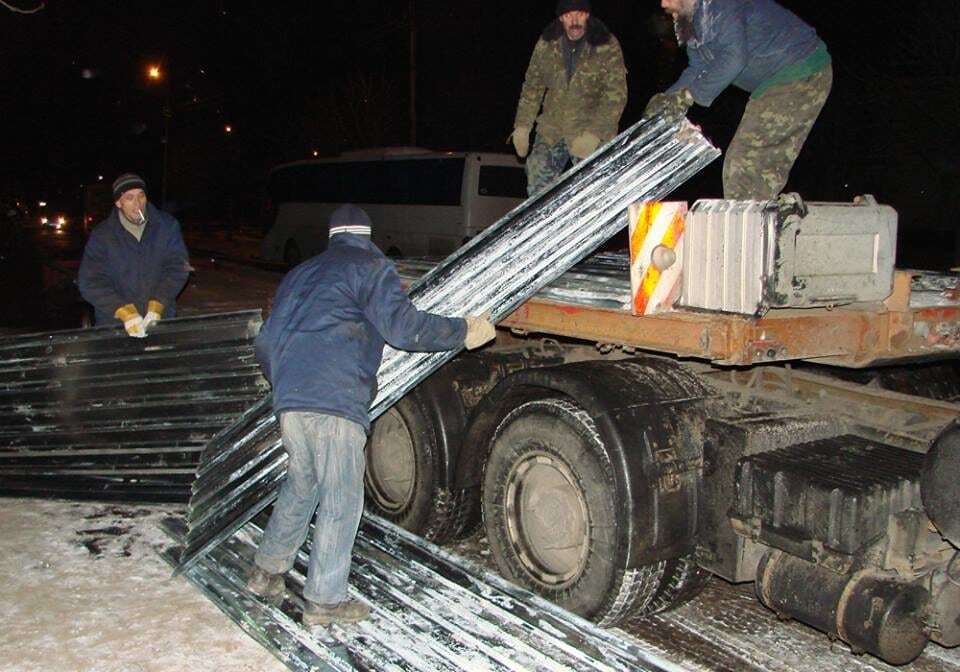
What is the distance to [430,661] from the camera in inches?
146

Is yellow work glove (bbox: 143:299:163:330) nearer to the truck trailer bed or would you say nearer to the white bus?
the truck trailer bed

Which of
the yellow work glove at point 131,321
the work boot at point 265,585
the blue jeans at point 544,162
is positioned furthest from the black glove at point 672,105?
the yellow work glove at point 131,321

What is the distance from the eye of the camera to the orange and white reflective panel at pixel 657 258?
3.81m

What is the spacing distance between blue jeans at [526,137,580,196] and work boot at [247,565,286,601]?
3858 millimetres

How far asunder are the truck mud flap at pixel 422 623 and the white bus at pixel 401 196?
1472cm

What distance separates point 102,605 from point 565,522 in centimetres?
230

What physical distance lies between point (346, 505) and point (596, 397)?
49.3 inches

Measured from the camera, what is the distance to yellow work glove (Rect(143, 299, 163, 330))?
5.73 m

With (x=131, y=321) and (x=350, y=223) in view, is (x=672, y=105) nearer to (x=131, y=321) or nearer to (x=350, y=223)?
(x=350, y=223)

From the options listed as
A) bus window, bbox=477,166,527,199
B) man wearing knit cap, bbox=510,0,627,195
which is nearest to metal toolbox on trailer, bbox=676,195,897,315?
man wearing knit cap, bbox=510,0,627,195

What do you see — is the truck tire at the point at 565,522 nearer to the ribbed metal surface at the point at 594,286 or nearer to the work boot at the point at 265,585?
the ribbed metal surface at the point at 594,286

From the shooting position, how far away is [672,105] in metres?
4.25

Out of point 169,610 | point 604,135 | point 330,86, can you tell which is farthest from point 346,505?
point 330,86

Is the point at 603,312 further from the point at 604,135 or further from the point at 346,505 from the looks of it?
the point at 604,135
